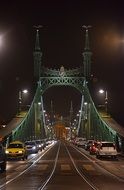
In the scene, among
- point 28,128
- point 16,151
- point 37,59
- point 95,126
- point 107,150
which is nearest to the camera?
point 16,151

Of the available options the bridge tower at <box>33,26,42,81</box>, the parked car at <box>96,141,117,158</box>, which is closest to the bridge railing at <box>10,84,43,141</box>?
the bridge tower at <box>33,26,42,81</box>

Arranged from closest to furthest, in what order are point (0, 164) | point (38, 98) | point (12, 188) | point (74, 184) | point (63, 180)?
point (12, 188)
point (74, 184)
point (63, 180)
point (0, 164)
point (38, 98)

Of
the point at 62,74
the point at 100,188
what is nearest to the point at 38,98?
the point at 62,74

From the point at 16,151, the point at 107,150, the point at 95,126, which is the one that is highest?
the point at 95,126

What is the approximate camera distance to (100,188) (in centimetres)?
2414

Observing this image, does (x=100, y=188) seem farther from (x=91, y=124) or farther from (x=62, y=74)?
(x=62, y=74)

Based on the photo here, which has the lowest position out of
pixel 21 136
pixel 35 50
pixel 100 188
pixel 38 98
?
pixel 100 188

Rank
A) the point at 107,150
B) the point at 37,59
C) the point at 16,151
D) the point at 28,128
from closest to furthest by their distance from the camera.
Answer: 1. the point at 16,151
2. the point at 107,150
3. the point at 28,128
4. the point at 37,59

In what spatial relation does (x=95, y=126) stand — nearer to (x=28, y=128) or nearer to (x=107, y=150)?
(x=28, y=128)

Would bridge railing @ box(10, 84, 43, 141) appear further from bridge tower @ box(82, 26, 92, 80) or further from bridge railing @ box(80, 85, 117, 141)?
bridge tower @ box(82, 26, 92, 80)

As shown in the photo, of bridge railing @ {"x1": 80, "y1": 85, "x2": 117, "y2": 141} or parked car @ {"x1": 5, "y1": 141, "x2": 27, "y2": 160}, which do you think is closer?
parked car @ {"x1": 5, "y1": 141, "x2": 27, "y2": 160}

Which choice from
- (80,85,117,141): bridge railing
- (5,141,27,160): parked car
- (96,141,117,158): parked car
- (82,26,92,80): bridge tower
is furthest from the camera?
(82,26,92,80): bridge tower

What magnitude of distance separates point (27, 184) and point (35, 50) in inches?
5961

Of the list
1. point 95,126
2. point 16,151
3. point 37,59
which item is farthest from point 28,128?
point 16,151
